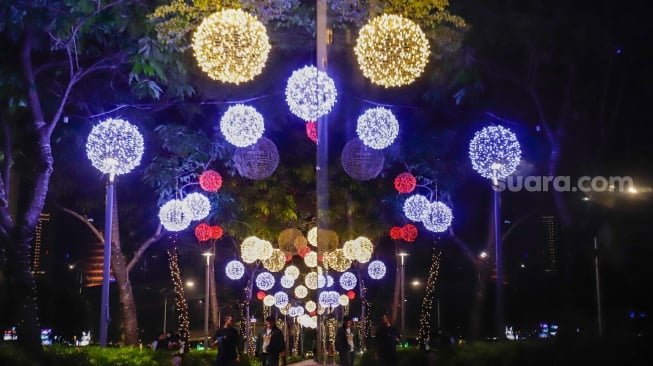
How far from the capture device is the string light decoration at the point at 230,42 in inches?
324

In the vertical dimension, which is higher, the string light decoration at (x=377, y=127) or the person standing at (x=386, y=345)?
the string light decoration at (x=377, y=127)

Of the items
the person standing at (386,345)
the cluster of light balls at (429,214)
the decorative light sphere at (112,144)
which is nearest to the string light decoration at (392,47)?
the decorative light sphere at (112,144)

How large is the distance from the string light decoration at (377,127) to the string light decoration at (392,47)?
11.8 ft

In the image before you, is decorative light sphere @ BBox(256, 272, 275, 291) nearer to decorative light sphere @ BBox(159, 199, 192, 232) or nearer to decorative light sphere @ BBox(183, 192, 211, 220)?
decorative light sphere @ BBox(183, 192, 211, 220)

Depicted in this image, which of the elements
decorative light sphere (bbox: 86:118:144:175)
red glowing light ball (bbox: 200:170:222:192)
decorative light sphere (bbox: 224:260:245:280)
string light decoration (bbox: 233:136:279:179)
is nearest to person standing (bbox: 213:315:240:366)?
string light decoration (bbox: 233:136:279:179)

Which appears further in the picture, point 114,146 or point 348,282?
point 348,282

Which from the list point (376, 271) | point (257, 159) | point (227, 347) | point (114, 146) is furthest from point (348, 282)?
point (114, 146)

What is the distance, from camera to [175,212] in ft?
50.4

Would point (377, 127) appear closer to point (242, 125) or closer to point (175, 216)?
point (242, 125)

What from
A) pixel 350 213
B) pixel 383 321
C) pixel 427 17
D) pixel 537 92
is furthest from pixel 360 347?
pixel 427 17

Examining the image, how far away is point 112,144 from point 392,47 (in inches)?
225

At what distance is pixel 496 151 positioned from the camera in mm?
12023

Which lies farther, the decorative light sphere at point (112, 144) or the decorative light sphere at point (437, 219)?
the decorative light sphere at point (437, 219)

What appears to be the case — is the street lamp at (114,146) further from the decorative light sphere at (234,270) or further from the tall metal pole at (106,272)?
the decorative light sphere at (234,270)
